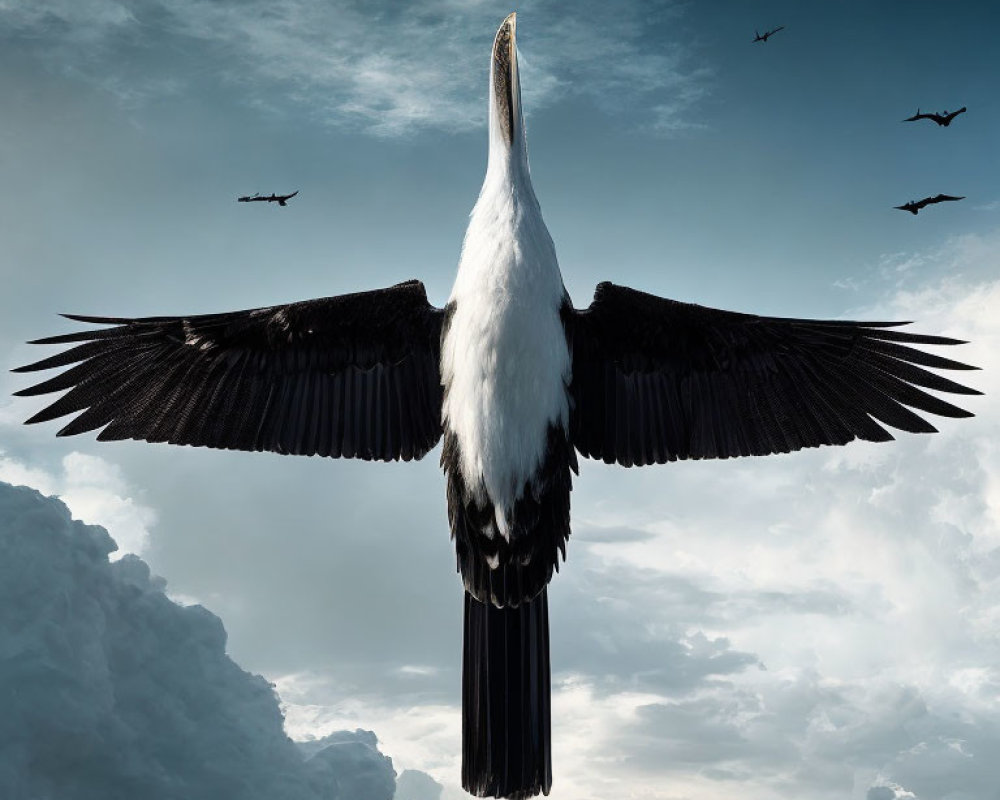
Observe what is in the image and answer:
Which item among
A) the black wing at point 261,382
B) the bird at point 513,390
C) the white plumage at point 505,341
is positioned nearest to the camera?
the white plumage at point 505,341

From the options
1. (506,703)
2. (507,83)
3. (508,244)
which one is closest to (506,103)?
Answer: (507,83)

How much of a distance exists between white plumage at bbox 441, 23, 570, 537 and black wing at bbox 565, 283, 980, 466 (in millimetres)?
904

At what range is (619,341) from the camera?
27.2 feet

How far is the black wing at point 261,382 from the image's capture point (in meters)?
8.23

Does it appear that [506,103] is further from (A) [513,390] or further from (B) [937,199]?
(B) [937,199]

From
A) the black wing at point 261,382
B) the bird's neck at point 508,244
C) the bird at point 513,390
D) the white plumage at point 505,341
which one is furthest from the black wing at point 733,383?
the black wing at point 261,382

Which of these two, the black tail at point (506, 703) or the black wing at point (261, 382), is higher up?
the black wing at point (261, 382)

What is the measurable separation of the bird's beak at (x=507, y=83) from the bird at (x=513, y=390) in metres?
0.01

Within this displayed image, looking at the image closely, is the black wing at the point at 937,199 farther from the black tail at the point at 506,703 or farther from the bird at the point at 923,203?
the black tail at the point at 506,703

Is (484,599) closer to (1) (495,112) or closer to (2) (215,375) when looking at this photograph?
(2) (215,375)

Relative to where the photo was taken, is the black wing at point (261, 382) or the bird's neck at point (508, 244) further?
the black wing at point (261, 382)

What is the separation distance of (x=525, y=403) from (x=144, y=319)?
3541 mm

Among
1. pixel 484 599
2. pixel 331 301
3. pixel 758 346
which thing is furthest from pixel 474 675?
pixel 758 346

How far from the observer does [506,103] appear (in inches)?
296
